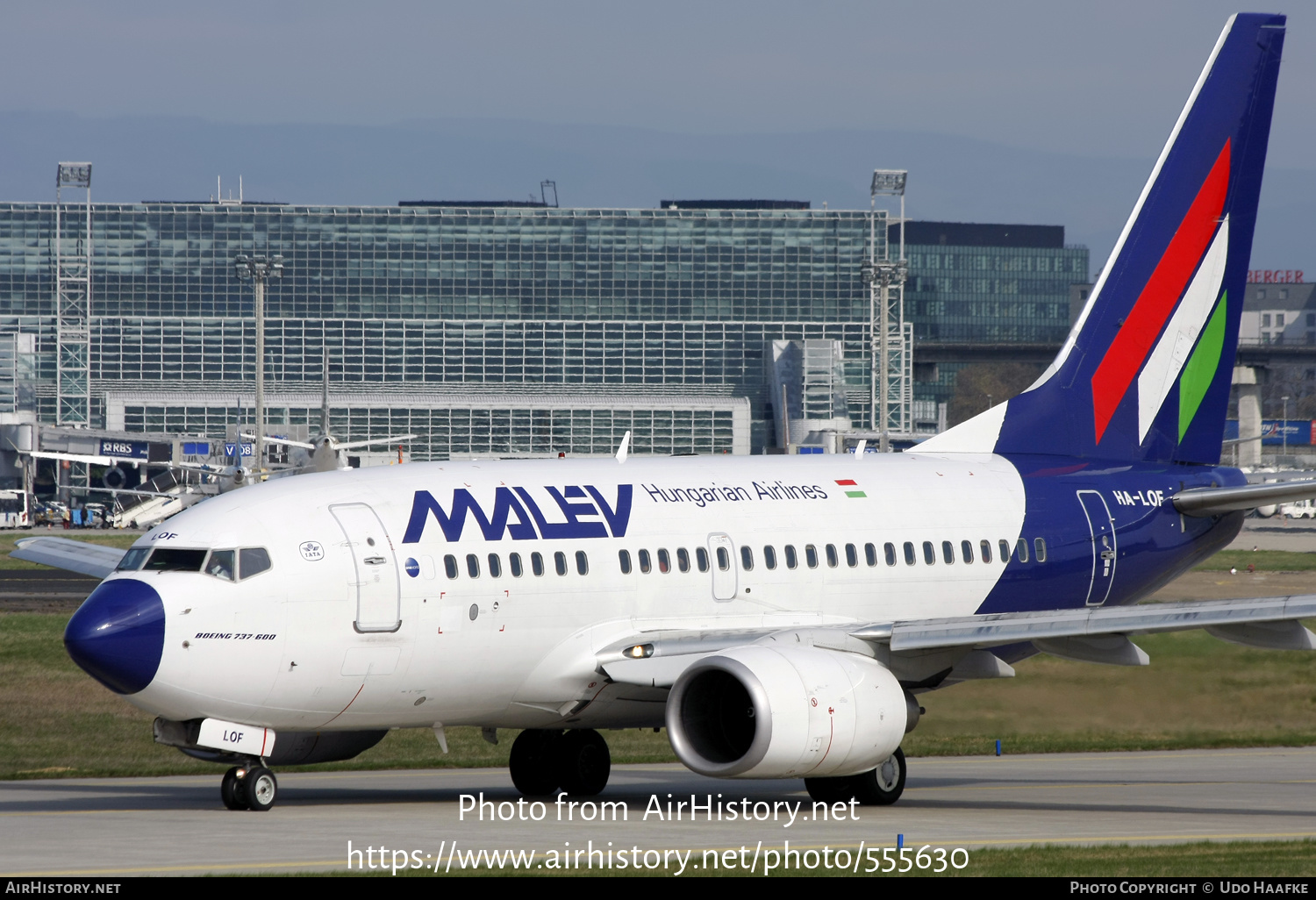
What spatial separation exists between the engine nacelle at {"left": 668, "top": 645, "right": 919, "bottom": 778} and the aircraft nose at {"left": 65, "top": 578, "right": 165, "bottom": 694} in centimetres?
621

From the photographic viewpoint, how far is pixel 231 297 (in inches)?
7008

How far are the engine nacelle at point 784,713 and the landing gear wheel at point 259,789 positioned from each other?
16.7ft

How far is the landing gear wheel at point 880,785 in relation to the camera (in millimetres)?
24094

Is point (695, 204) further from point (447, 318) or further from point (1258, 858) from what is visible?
point (1258, 858)

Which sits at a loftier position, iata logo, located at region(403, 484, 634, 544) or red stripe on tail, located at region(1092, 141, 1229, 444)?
red stripe on tail, located at region(1092, 141, 1229, 444)

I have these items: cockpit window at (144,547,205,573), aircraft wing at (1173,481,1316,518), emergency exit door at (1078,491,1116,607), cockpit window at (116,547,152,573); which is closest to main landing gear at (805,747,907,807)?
emergency exit door at (1078,491,1116,607)

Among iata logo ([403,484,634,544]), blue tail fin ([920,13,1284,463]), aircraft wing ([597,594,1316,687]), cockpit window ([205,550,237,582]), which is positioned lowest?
aircraft wing ([597,594,1316,687])

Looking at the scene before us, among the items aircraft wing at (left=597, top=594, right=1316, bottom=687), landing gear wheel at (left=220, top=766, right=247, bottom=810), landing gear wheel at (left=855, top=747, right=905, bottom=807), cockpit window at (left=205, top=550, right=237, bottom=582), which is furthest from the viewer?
landing gear wheel at (left=855, top=747, right=905, bottom=807)

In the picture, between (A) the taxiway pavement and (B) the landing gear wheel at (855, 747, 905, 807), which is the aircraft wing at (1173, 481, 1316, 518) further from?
(B) the landing gear wheel at (855, 747, 905, 807)

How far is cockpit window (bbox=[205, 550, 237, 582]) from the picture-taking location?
21.5 metres

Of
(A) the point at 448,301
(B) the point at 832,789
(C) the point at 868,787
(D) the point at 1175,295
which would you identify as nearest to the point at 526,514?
(B) the point at 832,789

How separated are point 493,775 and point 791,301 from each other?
151 meters

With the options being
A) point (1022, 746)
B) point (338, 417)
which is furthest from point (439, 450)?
point (1022, 746)

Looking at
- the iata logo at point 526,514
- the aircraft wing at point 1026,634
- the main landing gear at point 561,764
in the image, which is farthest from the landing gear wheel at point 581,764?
the iata logo at point 526,514
